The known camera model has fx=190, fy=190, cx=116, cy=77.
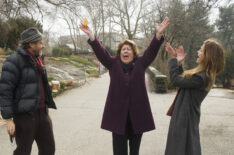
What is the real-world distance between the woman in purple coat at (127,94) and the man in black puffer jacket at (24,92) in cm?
68

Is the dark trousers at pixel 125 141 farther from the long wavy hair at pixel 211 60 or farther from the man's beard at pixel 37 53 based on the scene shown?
the man's beard at pixel 37 53

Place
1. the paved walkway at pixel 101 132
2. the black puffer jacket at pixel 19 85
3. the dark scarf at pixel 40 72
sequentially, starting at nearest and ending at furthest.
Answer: the black puffer jacket at pixel 19 85 → the dark scarf at pixel 40 72 → the paved walkway at pixel 101 132

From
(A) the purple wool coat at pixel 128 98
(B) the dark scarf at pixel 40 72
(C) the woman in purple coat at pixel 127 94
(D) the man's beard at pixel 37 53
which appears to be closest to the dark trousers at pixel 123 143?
(C) the woman in purple coat at pixel 127 94

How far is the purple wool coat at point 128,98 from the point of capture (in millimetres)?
2279

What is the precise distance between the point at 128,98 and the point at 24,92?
1.17m

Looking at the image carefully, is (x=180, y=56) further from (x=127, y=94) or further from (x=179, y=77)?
(x=127, y=94)

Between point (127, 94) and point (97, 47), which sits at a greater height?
point (97, 47)

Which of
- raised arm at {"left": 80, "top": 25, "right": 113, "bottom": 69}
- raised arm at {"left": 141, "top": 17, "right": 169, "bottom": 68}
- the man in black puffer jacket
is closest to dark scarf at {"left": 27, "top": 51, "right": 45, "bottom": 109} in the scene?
the man in black puffer jacket

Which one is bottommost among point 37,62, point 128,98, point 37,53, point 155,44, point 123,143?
point 123,143

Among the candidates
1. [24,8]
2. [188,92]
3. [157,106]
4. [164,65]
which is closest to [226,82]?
[164,65]

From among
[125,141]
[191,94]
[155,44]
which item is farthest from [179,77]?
[125,141]

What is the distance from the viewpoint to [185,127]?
2.11 m

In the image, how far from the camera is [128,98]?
89.9 inches

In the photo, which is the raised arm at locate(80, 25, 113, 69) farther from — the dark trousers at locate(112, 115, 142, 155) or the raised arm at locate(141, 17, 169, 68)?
the dark trousers at locate(112, 115, 142, 155)
